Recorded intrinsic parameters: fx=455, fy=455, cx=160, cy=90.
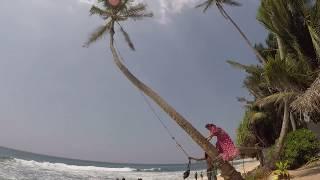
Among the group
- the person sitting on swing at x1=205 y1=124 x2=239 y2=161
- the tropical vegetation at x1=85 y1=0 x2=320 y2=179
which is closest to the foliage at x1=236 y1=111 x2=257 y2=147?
the tropical vegetation at x1=85 y1=0 x2=320 y2=179

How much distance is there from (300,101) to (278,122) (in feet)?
49.4

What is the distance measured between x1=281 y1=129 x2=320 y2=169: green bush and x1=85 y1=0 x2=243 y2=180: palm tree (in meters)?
4.80

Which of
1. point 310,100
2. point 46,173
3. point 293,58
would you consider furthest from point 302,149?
point 46,173

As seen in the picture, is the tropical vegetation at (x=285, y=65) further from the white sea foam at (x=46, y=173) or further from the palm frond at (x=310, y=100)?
the white sea foam at (x=46, y=173)

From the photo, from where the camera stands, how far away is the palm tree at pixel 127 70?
17169mm

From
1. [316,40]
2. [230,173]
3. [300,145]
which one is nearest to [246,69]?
[300,145]

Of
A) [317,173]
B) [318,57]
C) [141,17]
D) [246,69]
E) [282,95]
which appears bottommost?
[317,173]

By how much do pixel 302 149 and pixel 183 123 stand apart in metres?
6.09

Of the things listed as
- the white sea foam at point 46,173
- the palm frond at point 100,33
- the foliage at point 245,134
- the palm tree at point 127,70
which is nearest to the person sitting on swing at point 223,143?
the palm tree at point 127,70

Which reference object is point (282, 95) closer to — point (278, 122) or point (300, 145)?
point (300, 145)

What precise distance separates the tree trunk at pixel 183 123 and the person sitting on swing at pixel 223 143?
137 centimetres

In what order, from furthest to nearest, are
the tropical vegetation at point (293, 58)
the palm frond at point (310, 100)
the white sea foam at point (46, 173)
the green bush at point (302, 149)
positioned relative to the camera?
the white sea foam at point (46, 173)
the green bush at point (302, 149)
the tropical vegetation at point (293, 58)
the palm frond at point (310, 100)

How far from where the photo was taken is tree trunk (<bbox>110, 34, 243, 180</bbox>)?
1673cm

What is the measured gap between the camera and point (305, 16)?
17.9 metres
